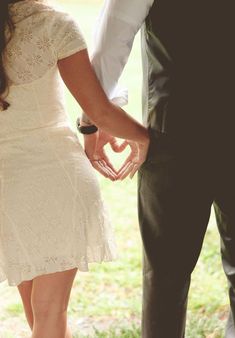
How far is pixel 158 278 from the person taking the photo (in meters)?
2.20

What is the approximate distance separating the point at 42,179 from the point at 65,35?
0.44 meters

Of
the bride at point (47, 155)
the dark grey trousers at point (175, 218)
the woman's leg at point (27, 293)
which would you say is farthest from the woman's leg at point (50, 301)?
the dark grey trousers at point (175, 218)

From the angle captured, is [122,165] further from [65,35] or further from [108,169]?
[65,35]

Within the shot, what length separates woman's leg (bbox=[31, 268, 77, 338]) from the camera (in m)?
1.98

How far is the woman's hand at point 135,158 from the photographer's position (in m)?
2.03

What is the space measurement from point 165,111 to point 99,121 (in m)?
0.22

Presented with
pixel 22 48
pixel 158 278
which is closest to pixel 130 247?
pixel 158 278

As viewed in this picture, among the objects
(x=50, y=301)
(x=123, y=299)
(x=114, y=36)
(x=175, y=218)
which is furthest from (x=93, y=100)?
(x=123, y=299)

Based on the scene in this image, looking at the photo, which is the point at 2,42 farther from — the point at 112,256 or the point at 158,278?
the point at 158,278

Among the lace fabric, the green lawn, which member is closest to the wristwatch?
the lace fabric

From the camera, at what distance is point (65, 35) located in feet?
5.71

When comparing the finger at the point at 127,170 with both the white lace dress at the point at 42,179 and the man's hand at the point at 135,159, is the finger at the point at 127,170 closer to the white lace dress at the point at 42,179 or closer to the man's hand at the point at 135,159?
the man's hand at the point at 135,159

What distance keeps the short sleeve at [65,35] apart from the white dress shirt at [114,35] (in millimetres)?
137

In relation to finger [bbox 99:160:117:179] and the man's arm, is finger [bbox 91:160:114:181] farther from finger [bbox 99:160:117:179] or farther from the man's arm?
the man's arm
